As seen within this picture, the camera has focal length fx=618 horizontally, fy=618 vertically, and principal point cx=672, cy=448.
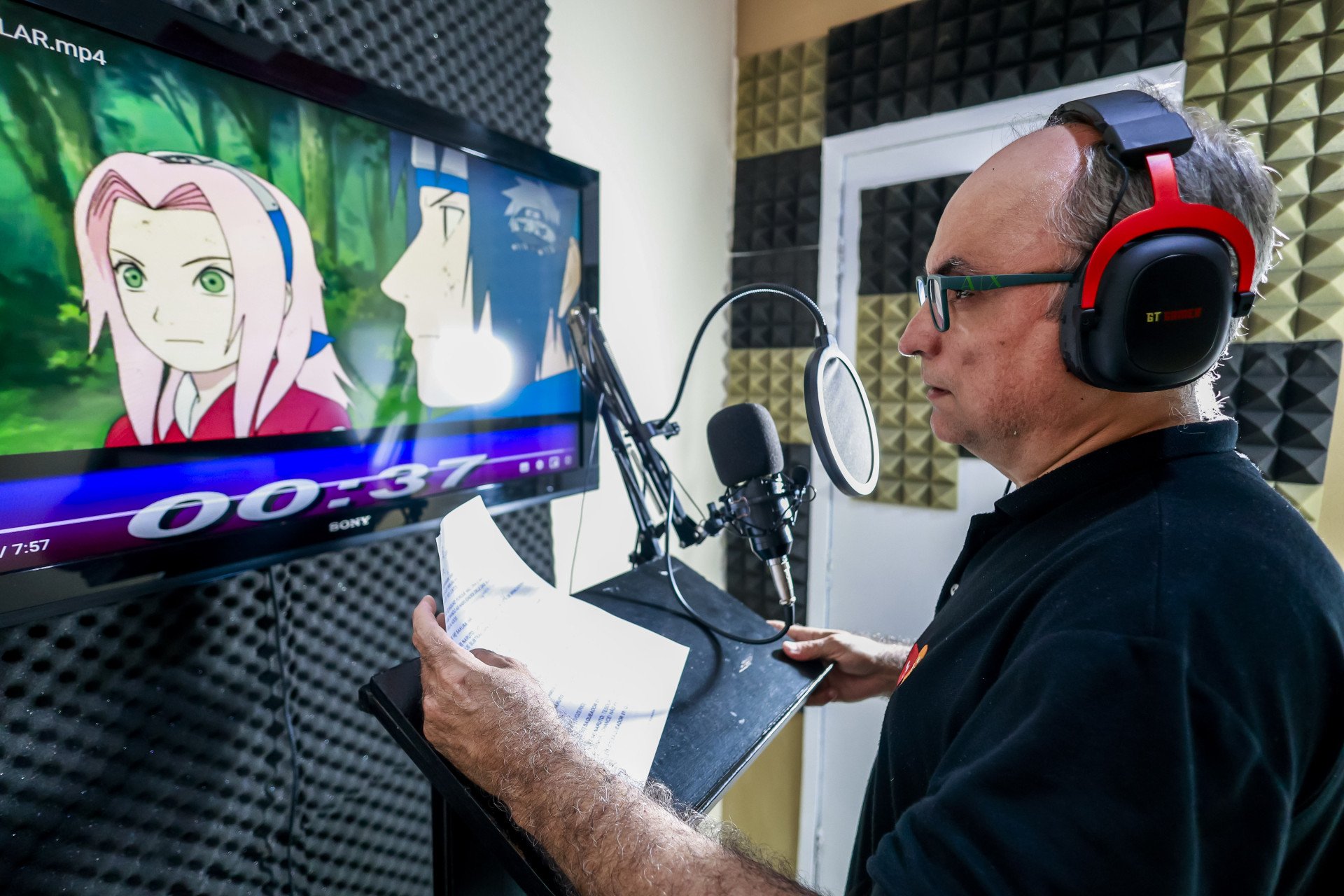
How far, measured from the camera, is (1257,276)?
2.18 ft

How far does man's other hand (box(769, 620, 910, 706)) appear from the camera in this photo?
3.34ft

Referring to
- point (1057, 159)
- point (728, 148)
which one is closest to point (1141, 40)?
point (728, 148)

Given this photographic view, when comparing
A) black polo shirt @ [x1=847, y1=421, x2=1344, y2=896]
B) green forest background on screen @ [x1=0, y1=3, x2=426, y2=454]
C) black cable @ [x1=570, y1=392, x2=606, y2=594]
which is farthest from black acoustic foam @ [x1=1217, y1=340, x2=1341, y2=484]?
green forest background on screen @ [x1=0, y1=3, x2=426, y2=454]

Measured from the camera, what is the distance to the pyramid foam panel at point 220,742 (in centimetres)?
77

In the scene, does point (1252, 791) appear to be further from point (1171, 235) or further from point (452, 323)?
point (452, 323)

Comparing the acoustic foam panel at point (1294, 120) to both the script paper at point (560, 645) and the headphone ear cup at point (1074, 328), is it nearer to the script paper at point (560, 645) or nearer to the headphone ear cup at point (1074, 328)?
the headphone ear cup at point (1074, 328)

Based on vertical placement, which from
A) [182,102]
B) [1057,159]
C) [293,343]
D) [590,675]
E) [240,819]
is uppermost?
[182,102]

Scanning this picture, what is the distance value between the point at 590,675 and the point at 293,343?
2.13 ft

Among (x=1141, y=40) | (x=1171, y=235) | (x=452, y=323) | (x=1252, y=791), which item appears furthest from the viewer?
(x=1141, y=40)

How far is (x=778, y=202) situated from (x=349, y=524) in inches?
65.2

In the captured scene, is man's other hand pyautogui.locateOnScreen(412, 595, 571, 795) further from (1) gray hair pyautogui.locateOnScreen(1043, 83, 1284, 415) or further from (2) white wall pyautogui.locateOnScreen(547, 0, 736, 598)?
(2) white wall pyautogui.locateOnScreen(547, 0, 736, 598)

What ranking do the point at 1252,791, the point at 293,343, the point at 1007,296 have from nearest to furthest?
the point at 1252,791
the point at 1007,296
the point at 293,343

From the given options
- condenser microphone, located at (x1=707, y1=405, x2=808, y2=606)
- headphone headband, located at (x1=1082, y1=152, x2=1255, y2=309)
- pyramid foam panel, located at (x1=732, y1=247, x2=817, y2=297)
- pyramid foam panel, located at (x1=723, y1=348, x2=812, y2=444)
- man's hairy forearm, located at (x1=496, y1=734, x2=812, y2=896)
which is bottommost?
man's hairy forearm, located at (x1=496, y1=734, x2=812, y2=896)

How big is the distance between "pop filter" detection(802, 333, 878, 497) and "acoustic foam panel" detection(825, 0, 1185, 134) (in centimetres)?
127
